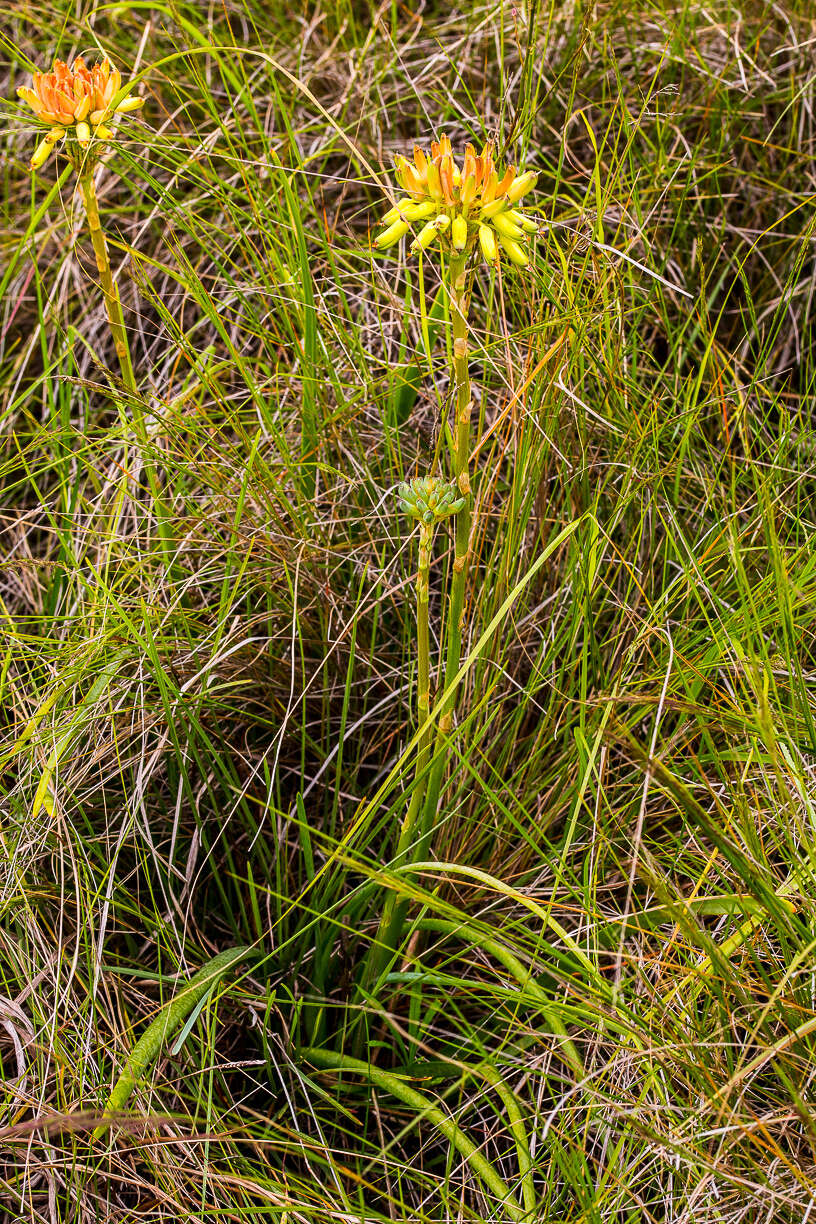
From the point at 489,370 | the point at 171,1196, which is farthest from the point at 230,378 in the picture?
the point at 171,1196

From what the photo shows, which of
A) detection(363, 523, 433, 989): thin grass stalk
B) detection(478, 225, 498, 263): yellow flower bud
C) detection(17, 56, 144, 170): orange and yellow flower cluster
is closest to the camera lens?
detection(478, 225, 498, 263): yellow flower bud

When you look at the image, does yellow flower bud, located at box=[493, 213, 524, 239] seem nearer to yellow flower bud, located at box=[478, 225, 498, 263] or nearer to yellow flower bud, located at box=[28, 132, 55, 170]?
yellow flower bud, located at box=[478, 225, 498, 263]

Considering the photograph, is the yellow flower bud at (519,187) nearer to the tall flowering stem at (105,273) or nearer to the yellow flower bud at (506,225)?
the yellow flower bud at (506,225)

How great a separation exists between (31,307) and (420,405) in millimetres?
980

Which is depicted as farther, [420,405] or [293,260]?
[420,405]

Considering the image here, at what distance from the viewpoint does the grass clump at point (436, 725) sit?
4.17 ft

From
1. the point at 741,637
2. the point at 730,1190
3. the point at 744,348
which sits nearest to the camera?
the point at 730,1190

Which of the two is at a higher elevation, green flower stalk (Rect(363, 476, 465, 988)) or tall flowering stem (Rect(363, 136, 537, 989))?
tall flowering stem (Rect(363, 136, 537, 989))

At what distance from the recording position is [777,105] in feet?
7.63

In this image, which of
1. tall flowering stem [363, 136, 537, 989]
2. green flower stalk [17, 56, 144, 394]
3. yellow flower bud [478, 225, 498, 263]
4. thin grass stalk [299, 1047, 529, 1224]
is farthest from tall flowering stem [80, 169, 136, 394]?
thin grass stalk [299, 1047, 529, 1224]

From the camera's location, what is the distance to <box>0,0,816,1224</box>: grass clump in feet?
4.17

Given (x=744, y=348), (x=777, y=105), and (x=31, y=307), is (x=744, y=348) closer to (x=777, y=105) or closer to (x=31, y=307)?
(x=777, y=105)

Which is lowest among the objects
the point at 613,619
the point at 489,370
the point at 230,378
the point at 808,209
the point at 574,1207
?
the point at 574,1207

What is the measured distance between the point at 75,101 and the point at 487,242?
68 cm
